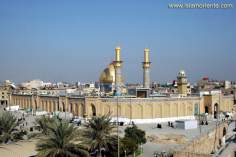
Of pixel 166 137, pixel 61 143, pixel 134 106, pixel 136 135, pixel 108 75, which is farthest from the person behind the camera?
pixel 108 75

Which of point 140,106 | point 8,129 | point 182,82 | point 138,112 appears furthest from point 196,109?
point 8,129

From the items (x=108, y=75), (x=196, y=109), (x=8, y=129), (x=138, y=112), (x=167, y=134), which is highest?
(x=108, y=75)

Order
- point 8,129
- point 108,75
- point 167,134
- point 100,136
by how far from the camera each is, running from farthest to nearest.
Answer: point 108,75
point 167,134
point 8,129
point 100,136

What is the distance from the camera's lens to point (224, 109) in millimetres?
64438

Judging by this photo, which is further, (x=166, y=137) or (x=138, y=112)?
(x=138, y=112)

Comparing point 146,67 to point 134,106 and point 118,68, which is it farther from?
point 134,106

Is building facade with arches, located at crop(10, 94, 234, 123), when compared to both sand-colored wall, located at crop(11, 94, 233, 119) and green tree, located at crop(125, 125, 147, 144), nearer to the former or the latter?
sand-colored wall, located at crop(11, 94, 233, 119)

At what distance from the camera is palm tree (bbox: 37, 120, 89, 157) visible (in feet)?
62.4

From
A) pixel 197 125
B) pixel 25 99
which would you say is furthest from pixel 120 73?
pixel 25 99

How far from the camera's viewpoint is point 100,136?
22188 millimetres

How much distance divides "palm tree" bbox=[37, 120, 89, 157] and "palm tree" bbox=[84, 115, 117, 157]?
212 centimetres

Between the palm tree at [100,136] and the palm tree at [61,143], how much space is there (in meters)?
2.12

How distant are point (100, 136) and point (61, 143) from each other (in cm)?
350

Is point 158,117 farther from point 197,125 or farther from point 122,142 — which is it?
point 122,142
